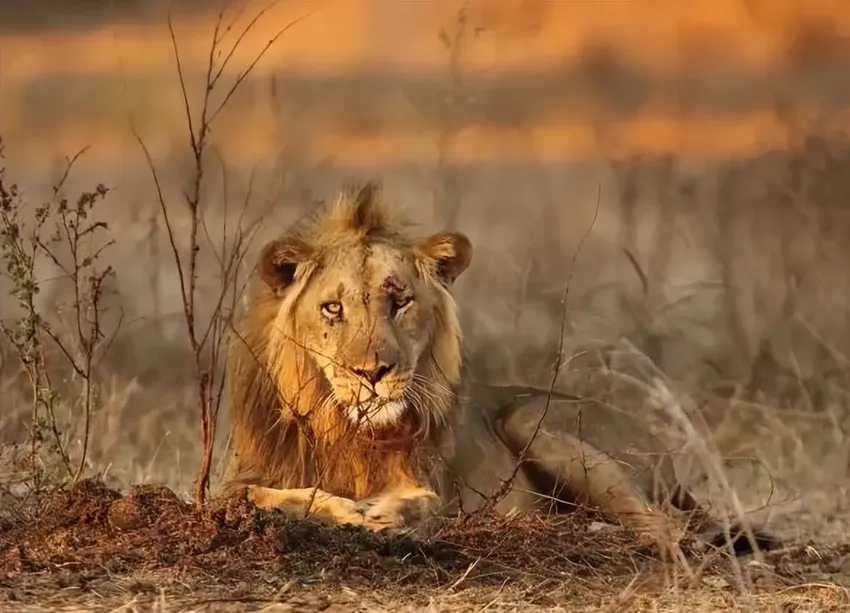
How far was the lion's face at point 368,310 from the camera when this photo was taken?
304cm

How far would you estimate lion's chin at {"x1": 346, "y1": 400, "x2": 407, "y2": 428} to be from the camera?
3.06 m

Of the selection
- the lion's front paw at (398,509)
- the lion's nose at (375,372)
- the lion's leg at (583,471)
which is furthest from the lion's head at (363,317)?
the lion's leg at (583,471)

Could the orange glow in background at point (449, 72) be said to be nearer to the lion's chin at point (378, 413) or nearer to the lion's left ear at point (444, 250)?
the lion's left ear at point (444, 250)

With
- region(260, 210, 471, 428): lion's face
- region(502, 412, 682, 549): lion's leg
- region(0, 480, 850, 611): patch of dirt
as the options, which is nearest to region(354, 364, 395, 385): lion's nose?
region(260, 210, 471, 428): lion's face

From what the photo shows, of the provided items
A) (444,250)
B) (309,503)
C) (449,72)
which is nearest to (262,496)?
(309,503)

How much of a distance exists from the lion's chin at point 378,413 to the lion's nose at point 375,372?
0.21 ft

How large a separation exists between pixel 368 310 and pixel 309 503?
0.56 meters

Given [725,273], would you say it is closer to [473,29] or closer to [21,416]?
[473,29]

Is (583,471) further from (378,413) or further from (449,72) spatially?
(449,72)

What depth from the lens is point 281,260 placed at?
3.29 m

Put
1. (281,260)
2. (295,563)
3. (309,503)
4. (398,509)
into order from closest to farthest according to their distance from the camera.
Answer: (295,563) < (309,503) < (398,509) < (281,260)

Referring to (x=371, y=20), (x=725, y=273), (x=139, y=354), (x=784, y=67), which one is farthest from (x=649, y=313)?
(x=139, y=354)

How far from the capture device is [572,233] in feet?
15.3

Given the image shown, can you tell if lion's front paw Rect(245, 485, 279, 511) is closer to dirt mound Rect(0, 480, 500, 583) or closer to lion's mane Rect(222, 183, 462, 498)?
lion's mane Rect(222, 183, 462, 498)
